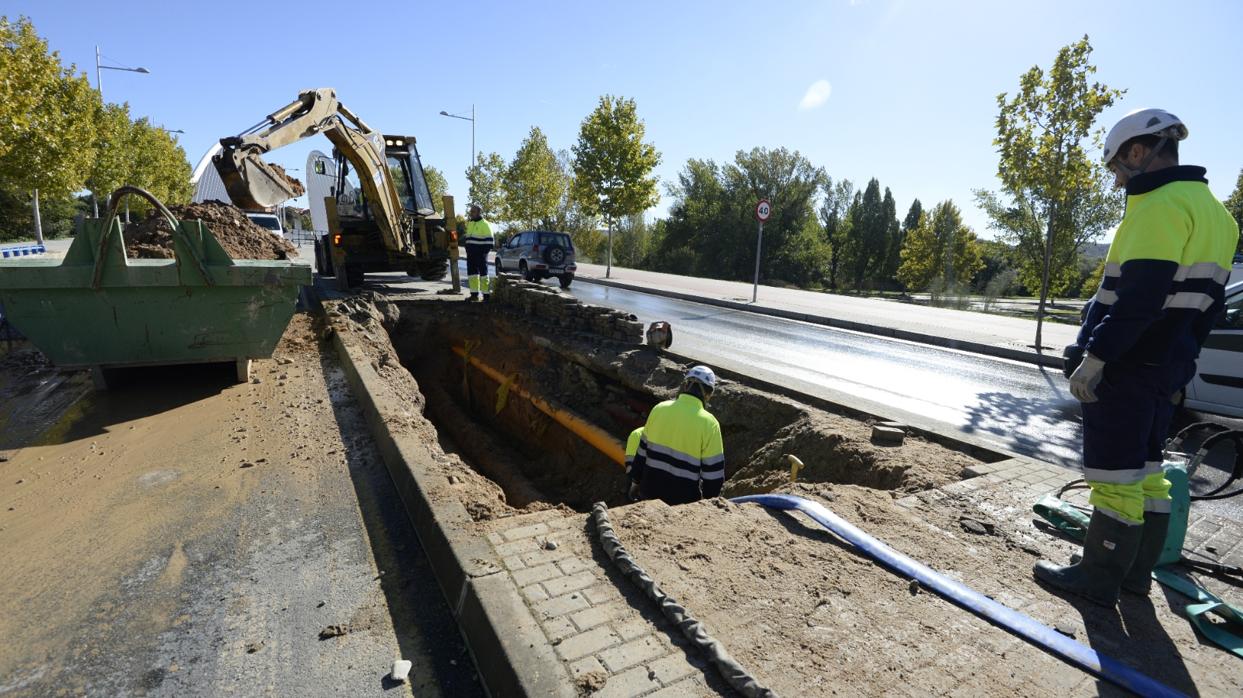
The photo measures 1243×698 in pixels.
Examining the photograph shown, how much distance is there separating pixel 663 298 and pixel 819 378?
410 inches

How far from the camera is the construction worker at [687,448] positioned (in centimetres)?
398

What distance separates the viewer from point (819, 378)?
26.9 ft

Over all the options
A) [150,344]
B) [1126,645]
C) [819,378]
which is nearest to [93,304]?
[150,344]

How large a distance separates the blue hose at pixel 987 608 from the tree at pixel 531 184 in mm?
34956

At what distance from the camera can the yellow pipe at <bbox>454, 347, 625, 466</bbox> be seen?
21.6 feet

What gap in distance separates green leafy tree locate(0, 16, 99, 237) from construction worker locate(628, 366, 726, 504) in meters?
15.5

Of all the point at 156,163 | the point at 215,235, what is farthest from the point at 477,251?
the point at 156,163

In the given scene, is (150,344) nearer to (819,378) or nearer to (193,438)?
(193,438)

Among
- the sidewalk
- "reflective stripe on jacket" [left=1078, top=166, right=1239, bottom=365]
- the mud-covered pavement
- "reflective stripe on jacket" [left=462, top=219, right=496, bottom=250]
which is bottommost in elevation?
the mud-covered pavement

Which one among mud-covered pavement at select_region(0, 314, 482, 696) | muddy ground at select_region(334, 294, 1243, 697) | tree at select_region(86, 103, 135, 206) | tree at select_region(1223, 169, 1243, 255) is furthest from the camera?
tree at select_region(1223, 169, 1243, 255)

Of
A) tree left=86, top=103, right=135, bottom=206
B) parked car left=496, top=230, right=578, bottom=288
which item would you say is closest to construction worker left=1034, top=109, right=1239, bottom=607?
parked car left=496, top=230, right=578, bottom=288

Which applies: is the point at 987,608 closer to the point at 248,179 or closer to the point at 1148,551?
the point at 1148,551

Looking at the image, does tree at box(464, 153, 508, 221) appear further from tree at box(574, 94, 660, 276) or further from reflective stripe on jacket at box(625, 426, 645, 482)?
reflective stripe on jacket at box(625, 426, 645, 482)

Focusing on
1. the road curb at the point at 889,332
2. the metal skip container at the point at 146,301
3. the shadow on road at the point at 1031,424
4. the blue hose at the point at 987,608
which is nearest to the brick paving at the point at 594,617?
the blue hose at the point at 987,608
